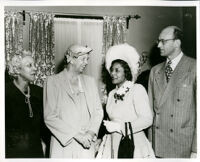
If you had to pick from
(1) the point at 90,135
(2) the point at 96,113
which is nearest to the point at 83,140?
(1) the point at 90,135

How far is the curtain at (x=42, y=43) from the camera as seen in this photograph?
5.19 ft

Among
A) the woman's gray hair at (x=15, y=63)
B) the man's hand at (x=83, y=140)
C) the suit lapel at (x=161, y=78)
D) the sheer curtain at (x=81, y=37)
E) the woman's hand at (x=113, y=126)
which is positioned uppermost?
the sheer curtain at (x=81, y=37)

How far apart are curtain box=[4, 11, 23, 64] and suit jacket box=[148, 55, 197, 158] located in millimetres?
743

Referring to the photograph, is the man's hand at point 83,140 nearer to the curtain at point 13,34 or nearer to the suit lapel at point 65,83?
the suit lapel at point 65,83

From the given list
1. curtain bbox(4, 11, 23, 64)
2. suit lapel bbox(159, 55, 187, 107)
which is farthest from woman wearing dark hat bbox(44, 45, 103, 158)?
suit lapel bbox(159, 55, 187, 107)

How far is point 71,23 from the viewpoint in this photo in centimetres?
158

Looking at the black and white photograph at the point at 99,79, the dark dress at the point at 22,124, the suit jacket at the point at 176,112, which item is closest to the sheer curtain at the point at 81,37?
the black and white photograph at the point at 99,79

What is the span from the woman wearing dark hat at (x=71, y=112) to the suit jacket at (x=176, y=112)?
31 centimetres

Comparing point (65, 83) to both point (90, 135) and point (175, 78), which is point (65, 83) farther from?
point (175, 78)

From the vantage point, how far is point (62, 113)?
1.56 metres

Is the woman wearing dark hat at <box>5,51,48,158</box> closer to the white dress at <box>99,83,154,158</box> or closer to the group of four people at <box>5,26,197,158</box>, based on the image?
the group of four people at <box>5,26,197,158</box>

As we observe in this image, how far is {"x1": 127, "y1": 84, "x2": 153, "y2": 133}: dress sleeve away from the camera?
158 centimetres

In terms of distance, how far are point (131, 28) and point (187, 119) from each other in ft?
1.81
